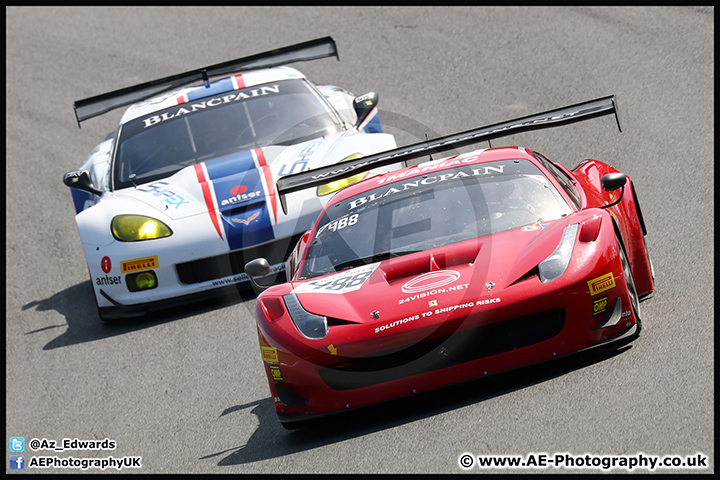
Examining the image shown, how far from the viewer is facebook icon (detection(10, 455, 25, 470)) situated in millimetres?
5203

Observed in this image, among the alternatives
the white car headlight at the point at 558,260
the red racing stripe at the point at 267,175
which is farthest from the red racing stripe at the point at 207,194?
the white car headlight at the point at 558,260

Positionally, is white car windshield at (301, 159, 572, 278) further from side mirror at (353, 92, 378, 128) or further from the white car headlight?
side mirror at (353, 92, 378, 128)

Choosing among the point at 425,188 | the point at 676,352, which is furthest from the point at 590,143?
the point at 676,352

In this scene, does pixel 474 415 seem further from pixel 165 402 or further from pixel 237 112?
pixel 237 112

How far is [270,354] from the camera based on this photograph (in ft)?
15.4

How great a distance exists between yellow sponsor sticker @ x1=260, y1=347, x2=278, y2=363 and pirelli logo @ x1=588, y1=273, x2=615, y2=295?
164 cm

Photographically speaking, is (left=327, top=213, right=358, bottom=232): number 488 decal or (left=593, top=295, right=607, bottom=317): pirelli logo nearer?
(left=593, top=295, right=607, bottom=317): pirelli logo

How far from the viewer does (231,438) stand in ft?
16.3

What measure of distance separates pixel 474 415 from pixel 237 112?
16.9 ft

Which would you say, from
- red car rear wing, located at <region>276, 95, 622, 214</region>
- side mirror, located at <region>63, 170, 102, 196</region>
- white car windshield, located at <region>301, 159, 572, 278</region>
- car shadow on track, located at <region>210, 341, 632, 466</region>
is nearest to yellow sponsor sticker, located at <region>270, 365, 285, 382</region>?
car shadow on track, located at <region>210, 341, 632, 466</region>

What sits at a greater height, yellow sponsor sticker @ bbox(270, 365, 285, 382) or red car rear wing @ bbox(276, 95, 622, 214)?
red car rear wing @ bbox(276, 95, 622, 214)

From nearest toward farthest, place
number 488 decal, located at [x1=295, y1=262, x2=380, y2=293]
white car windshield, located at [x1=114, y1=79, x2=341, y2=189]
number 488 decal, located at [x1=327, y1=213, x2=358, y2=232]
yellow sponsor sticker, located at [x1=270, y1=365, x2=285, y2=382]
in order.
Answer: yellow sponsor sticker, located at [x1=270, y1=365, x2=285, y2=382] < number 488 decal, located at [x1=295, y1=262, x2=380, y2=293] < number 488 decal, located at [x1=327, y1=213, x2=358, y2=232] < white car windshield, located at [x1=114, y1=79, x2=341, y2=189]

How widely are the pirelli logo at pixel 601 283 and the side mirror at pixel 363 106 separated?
462 centimetres

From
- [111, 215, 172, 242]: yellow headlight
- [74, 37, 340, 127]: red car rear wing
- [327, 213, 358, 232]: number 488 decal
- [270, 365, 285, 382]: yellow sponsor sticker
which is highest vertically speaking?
[74, 37, 340, 127]: red car rear wing
